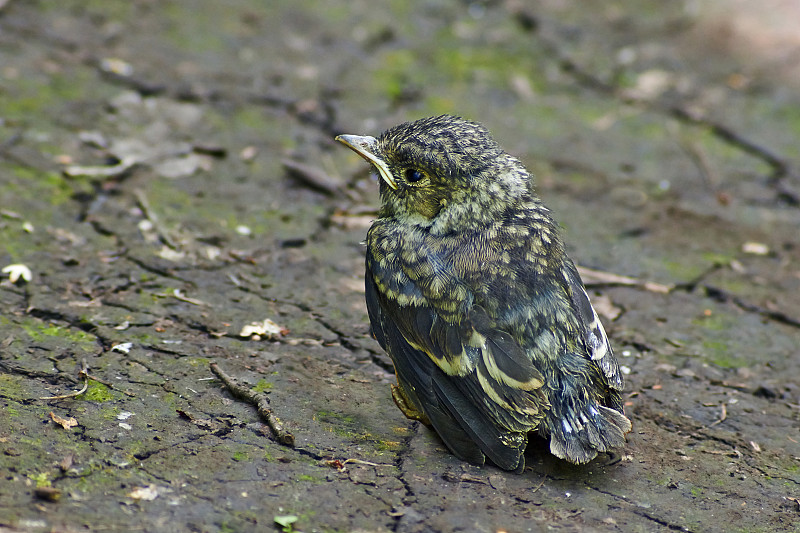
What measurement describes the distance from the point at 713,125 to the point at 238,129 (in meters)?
3.87

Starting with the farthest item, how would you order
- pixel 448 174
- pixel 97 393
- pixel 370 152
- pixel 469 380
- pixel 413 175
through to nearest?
pixel 370 152 → pixel 413 175 → pixel 448 174 → pixel 97 393 → pixel 469 380

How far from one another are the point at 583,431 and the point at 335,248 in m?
2.20

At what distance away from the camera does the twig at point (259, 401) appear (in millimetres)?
3254

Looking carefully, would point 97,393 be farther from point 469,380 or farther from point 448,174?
point 448,174

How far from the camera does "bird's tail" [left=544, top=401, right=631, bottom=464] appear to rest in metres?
3.17

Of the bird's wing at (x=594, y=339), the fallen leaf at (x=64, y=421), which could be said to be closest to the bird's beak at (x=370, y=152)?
the bird's wing at (x=594, y=339)

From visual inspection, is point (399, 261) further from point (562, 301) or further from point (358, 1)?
point (358, 1)

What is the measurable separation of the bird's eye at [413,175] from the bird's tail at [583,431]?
119 cm

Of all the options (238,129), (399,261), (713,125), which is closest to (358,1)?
(238,129)

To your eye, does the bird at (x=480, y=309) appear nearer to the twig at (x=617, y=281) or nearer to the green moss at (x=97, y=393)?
the green moss at (x=97, y=393)

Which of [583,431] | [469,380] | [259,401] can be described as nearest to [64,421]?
[259,401]

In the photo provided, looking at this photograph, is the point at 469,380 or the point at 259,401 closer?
the point at 469,380

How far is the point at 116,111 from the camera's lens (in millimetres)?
5918

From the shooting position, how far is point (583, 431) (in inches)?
127
